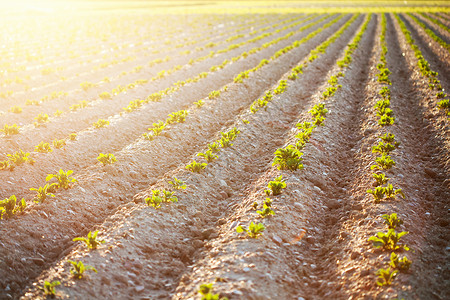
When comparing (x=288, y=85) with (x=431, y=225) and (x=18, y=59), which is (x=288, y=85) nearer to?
(x=431, y=225)

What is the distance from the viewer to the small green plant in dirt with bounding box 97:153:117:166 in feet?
29.9

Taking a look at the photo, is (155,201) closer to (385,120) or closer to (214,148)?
(214,148)

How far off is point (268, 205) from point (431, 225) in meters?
3.19

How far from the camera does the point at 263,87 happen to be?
16.9 metres

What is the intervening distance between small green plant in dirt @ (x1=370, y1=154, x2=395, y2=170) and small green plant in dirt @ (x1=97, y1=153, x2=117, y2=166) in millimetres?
6423

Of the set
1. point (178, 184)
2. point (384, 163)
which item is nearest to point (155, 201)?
point (178, 184)

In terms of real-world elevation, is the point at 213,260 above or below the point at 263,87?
below

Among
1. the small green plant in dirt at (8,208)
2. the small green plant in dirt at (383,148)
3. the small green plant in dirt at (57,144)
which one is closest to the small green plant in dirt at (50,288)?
the small green plant in dirt at (8,208)

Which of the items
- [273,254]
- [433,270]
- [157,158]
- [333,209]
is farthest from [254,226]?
[157,158]

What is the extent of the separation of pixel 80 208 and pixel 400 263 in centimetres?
624

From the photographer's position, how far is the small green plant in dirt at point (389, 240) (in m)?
5.95

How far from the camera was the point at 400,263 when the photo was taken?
5570 mm

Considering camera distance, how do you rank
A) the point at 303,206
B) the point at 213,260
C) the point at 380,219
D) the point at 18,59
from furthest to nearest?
1. the point at 18,59
2. the point at 303,206
3. the point at 380,219
4. the point at 213,260

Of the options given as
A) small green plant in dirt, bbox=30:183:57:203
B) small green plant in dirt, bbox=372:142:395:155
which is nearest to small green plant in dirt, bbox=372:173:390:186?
small green plant in dirt, bbox=372:142:395:155
